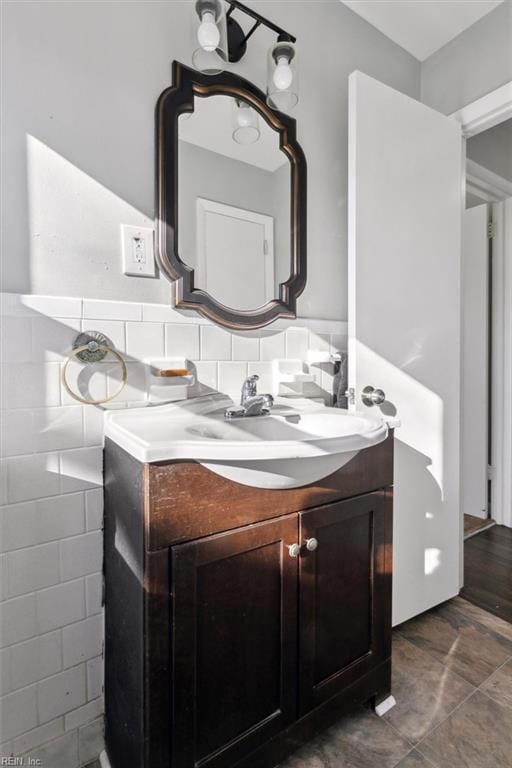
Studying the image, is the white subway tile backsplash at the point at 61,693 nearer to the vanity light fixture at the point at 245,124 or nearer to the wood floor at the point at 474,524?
the vanity light fixture at the point at 245,124

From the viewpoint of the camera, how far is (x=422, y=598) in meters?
1.58

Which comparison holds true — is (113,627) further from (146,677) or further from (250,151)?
(250,151)

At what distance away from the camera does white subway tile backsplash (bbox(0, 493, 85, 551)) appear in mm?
948

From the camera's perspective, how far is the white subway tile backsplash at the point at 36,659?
95 cm

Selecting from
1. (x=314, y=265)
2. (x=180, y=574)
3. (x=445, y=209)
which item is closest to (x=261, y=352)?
(x=314, y=265)

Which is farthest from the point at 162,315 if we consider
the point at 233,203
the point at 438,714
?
the point at 438,714

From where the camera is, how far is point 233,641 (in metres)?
0.84

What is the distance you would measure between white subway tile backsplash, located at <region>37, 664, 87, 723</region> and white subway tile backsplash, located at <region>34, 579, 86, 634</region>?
13 centimetres

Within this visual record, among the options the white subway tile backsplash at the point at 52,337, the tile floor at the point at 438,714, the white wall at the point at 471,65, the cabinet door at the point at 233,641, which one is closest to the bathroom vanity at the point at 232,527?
the cabinet door at the point at 233,641

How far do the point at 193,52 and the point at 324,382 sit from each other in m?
1.12

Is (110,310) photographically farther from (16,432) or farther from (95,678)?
(95,678)

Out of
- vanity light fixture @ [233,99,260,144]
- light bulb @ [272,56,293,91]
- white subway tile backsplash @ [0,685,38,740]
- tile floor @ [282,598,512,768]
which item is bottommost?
tile floor @ [282,598,512,768]

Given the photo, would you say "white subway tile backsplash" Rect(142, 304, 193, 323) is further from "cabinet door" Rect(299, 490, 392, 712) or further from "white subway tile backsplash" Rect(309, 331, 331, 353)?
"cabinet door" Rect(299, 490, 392, 712)

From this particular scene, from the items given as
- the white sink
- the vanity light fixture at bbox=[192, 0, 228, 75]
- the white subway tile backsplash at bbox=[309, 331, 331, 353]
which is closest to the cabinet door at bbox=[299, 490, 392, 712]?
the white sink
